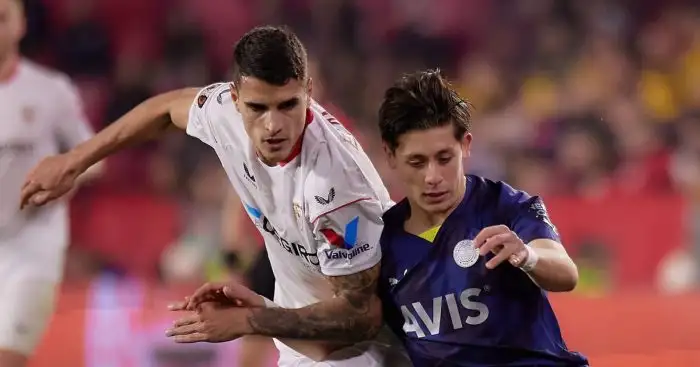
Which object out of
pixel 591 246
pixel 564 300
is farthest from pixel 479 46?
pixel 564 300

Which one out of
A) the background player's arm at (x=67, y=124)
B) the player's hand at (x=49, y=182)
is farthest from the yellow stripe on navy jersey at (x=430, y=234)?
the background player's arm at (x=67, y=124)

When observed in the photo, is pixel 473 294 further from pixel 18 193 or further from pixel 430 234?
pixel 18 193

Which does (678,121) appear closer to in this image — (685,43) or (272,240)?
(685,43)

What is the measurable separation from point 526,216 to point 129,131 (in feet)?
4.16

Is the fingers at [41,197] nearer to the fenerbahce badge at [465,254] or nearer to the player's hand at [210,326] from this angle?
the player's hand at [210,326]

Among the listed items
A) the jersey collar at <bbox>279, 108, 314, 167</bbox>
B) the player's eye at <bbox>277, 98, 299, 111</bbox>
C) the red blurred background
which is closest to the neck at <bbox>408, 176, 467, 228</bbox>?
the jersey collar at <bbox>279, 108, 314, 167</bbox>

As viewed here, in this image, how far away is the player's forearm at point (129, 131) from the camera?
3.58 meters

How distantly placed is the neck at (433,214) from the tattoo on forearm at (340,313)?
0.17 meters

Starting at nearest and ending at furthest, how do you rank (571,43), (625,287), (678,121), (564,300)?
(564,300) → (625,287) → (678,121) → (571,43)

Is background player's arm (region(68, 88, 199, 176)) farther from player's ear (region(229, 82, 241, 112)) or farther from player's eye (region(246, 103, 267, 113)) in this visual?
player's eye (region(246, 103, 267, 113))

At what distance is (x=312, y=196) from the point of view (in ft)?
10.0

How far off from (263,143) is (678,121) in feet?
18.2

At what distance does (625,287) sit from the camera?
21.5 feet

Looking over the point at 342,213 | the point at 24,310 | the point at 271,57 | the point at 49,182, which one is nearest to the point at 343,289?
the point at 342,213
